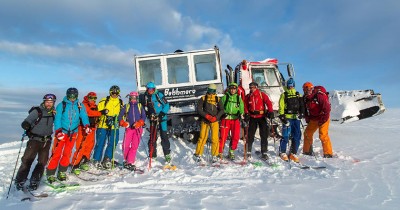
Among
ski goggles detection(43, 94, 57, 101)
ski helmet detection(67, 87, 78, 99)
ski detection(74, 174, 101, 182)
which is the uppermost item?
ski helmet detection(67, 87, 78, 99)

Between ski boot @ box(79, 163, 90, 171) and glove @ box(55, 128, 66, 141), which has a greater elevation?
glove @ box(55, 128, 66, 141)

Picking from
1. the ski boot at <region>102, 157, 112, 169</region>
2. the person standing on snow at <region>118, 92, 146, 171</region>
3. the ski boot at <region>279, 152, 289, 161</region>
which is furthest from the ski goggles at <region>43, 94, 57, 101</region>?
the ski boot at <region>279, 152, 289, 161</region>

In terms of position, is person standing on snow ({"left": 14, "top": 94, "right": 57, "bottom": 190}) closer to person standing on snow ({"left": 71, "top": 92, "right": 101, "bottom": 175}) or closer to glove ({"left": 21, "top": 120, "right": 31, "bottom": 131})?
glove ({"left": 21, "top": 120, "right": 31, "bottom": 131})

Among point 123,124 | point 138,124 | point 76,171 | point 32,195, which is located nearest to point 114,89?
point 123,124

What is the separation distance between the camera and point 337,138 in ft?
36.5

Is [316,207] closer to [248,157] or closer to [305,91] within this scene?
[248,157]

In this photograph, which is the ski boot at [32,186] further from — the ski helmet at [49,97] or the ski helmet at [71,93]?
the ski helmet at [71,93]

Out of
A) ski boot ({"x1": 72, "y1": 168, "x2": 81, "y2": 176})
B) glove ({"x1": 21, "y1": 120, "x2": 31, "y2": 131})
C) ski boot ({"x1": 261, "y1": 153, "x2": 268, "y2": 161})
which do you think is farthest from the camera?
ski boot ({"x1": 261, "y1": 153, "x2": 268, "y2": 161})

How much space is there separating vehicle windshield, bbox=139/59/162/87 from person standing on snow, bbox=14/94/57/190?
4600 mm

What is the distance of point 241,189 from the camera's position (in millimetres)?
4828

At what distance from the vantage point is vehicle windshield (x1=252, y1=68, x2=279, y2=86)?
11133 mm

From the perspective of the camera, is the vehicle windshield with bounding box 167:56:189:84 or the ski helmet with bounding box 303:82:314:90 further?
the vehicle windshield with bounding box 167:56:189:84

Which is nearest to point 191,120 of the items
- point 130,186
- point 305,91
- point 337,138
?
point 305,91

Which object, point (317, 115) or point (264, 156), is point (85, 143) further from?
point (317, 115)
